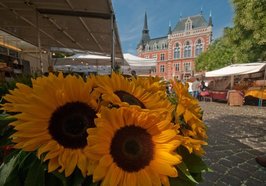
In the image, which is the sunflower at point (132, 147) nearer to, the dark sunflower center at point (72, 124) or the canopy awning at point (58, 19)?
the dark sunflower center at point (72, 124)

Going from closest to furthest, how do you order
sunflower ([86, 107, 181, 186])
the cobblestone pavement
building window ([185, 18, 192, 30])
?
sunflower ([86, 107, 181, 186])
the cobblestone pavement
building window ([185, 18, 192, 30])

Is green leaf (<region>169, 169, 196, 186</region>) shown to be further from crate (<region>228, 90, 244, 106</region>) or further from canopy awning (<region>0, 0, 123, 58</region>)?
crate (<region>228, 90, 244, 106</region>)

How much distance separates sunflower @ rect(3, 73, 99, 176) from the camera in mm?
543

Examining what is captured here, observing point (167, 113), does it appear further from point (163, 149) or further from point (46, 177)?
point (46, 177)

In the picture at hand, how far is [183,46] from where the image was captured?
78062 millimetres

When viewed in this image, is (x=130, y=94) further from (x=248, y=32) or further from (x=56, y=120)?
(x=248, y=32)

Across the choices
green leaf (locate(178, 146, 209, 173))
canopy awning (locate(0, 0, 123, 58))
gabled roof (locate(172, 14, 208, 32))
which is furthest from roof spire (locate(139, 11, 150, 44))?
green leaf (locate(178, 146, 209, 173))

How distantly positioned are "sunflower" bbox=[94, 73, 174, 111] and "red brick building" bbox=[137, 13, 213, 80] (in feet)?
234

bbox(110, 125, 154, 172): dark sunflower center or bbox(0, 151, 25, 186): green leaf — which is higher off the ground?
bbox(110, 125, 154, 172): dark sunflower center

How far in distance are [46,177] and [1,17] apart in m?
6.44

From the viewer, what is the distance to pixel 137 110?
0.55 metres

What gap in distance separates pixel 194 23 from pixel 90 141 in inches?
3324

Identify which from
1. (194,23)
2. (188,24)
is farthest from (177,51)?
(194,23)

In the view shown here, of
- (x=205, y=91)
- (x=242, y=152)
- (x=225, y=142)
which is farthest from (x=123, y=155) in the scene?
(x=205, y=91)
